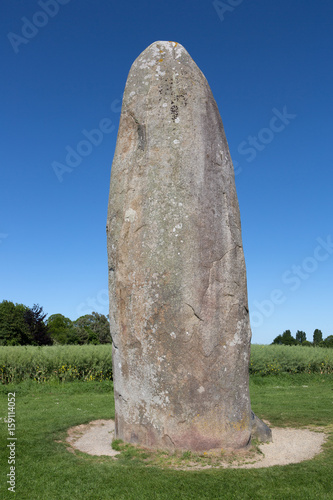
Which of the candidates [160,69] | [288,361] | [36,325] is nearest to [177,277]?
[160,69]

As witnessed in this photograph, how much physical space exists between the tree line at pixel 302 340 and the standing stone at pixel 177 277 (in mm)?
25162

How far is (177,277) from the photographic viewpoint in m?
6.45

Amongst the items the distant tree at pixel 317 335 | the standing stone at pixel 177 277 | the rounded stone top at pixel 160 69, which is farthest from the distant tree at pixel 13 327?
the rounded stone top at pixel 160 69

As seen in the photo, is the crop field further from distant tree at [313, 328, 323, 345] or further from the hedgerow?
distant tree at [313, 328, 323, 345]

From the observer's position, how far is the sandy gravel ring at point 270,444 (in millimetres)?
6500

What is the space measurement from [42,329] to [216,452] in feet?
101

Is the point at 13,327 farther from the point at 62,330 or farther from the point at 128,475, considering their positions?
the point at 128,475

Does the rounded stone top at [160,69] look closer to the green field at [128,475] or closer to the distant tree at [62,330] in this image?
the green field at [128,475]

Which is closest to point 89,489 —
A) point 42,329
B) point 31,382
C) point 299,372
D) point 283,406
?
point 283,406

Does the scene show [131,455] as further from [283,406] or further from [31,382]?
[31,382]

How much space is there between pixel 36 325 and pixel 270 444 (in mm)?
30188

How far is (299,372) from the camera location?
19875mm
